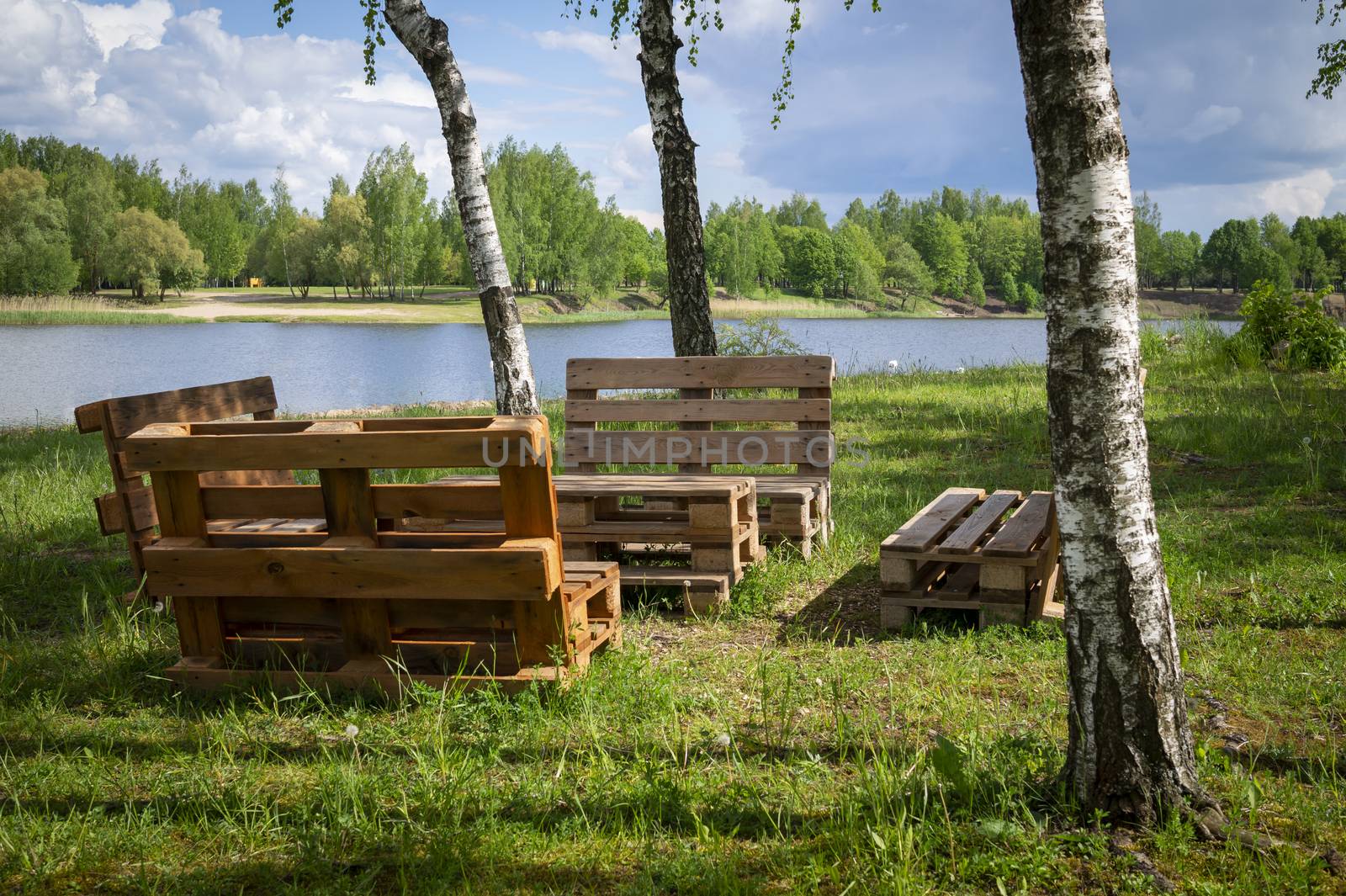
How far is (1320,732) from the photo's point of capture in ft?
11.3

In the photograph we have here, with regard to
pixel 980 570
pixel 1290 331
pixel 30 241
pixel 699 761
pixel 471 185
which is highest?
pixel 30 241

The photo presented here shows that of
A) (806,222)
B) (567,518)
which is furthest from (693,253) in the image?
(806,222)

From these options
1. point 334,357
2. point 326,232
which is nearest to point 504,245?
point 326,232

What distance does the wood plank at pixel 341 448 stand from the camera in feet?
11.8

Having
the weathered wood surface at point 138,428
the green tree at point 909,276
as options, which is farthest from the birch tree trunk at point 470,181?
the green tree at point 909,276

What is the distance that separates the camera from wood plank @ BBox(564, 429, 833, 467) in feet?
21.8

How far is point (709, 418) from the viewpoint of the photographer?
6.79m

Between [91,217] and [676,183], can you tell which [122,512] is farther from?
[91,217]

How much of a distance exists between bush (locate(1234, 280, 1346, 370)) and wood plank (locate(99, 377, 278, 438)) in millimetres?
13085

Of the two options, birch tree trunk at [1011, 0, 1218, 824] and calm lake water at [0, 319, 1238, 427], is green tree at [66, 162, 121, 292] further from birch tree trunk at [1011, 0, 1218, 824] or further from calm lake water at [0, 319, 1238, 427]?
birch tree trunk at [1011, 0, 1218, 824]

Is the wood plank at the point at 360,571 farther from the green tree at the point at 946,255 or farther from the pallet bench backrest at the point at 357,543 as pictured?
the green tree at the point at 946,255

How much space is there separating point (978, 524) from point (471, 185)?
5.46 m

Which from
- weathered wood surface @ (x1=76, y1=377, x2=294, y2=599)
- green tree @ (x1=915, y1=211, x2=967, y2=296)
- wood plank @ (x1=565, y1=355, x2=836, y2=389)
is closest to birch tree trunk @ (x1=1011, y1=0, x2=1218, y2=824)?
wood plank @ (x1=565, y1=355, x2=836, y2=389)

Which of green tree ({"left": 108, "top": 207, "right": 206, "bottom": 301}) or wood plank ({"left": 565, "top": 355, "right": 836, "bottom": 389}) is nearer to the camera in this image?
wood plank ({"left": 565, "top": 355, "right": 836, "bottom": 389})
